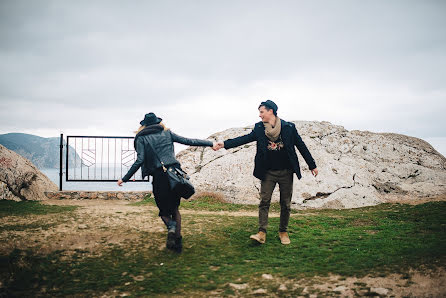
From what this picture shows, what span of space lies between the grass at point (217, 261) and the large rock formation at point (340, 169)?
12.1ft

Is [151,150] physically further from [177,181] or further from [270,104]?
[270,104]

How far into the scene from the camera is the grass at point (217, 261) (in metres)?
3.53

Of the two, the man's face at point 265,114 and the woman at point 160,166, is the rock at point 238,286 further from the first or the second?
the man's face at point 265,114

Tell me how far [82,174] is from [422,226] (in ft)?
31.6

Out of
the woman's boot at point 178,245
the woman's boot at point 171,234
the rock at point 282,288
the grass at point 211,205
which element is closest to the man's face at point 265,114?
the woman's boot at point 171,234

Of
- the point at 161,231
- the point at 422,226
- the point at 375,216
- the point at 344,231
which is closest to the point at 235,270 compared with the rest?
the point at 161,231

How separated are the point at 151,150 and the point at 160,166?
0.89 feet

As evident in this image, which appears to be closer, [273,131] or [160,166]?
[160,166]

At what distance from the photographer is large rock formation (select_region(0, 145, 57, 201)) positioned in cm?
947

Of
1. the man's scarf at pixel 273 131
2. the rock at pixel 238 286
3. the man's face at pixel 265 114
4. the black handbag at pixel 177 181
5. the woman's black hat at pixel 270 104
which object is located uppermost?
the woman's black hat at pixel 270 104

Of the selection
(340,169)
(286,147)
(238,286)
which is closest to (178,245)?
(238,286)

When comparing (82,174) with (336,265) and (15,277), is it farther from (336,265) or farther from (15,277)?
(336,265)

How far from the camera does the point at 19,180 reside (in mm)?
9875

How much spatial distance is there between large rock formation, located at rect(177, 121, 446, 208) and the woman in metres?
4.97
